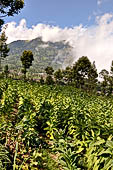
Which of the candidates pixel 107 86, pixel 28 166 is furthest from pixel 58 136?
pixel 107 86

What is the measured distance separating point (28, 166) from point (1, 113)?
2.88 m

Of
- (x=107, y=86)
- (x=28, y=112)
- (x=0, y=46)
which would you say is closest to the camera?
(x=28, y=112)

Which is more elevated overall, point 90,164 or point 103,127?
point 103,127

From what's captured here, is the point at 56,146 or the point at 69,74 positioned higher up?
the point at 69,74

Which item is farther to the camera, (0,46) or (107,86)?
(107,86)

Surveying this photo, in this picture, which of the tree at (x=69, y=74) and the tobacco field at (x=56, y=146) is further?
the tree at (x=69, y=74)

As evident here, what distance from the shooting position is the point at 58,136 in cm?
565

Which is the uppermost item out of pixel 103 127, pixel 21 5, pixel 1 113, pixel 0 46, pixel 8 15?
pixel 0 46

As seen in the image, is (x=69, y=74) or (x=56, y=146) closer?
(x=56, y=146)

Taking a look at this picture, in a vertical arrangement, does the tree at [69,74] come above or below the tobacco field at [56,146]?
above

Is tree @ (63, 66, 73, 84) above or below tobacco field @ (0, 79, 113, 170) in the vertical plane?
above

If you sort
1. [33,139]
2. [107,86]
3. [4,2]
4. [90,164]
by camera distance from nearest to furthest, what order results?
[90,164]
[33,139]
[4,2]
[107,86]

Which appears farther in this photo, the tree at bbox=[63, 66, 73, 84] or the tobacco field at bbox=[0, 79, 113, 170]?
the tree at bbox=[63, 66, 73, 84]

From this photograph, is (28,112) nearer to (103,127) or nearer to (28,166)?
(28,166)
